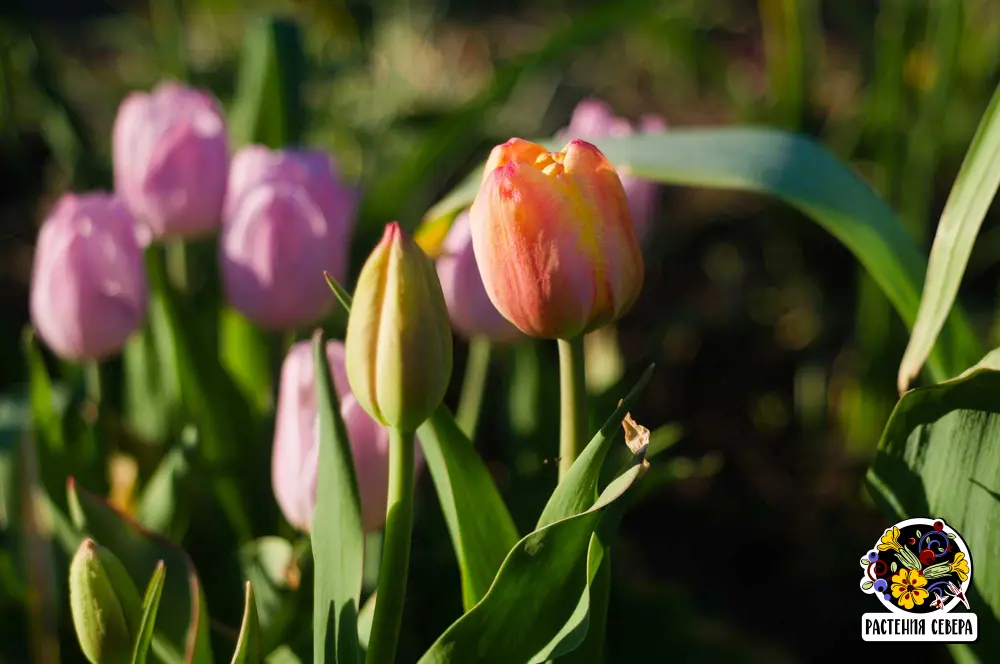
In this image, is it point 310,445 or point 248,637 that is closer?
point 248,637

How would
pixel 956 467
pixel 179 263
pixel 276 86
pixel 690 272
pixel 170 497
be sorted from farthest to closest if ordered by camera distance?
pixel 690 272, pixel 276 86, pixel 179 263, pixel 170 497, pixel 956 467

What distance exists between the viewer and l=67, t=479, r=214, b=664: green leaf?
732mm

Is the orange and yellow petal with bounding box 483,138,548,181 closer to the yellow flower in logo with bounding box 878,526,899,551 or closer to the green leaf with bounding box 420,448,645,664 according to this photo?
the green leaf with bounding box 420,448,645,664

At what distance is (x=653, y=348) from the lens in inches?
50.8

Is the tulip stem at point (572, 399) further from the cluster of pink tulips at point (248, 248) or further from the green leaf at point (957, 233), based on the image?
the green leaf at point (957, 233)

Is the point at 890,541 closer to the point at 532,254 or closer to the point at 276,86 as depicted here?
the point at 532,254

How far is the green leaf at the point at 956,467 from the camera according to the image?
24.0 inches

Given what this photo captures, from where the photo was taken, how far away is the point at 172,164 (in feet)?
3.33

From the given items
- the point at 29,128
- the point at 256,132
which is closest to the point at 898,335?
the point at 256,132

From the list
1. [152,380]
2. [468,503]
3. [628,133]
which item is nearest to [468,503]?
[468,503]

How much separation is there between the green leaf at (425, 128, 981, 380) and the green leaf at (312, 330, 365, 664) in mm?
337

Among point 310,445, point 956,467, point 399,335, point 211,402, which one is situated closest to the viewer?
point 399,335

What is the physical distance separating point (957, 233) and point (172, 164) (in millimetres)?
727

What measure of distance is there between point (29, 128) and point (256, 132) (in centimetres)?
132
